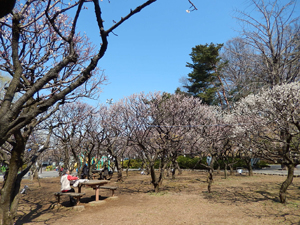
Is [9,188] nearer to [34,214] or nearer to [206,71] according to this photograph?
[34,214]

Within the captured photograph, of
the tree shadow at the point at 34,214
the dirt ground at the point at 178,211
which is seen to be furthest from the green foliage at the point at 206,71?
the tree shadow at the point at 34,214

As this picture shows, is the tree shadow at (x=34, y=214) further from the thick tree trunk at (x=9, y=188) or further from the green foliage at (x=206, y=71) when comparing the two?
the green foliage at (x=206, y=71)

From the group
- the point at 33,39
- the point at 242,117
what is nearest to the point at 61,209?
the point at 33,39

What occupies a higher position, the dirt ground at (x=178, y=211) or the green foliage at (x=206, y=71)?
the green foliage at (x=206, y=71)

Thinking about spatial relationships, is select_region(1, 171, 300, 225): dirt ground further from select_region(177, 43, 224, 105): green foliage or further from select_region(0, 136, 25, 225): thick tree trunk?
select_region(177, 43, 224, 105): green foliage

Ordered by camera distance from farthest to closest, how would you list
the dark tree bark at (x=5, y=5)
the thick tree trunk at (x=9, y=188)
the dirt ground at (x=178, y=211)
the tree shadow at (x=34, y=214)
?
the tree shadow at (x=34, y=214), the dirt ground at (x=178, y=211), the thick tree trunk at (x=9, y=188), the dark tree bark at (x=5, y=5)

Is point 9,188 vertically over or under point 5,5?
under

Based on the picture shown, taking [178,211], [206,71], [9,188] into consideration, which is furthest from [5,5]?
[206,71]

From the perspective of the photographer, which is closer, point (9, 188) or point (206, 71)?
point (9, 188)

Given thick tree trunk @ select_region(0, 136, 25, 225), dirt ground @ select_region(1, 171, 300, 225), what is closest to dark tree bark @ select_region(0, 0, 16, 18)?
thick tree trunk @ select_region(0, 136, 25, 225)

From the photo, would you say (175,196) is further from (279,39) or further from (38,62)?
(279,39)

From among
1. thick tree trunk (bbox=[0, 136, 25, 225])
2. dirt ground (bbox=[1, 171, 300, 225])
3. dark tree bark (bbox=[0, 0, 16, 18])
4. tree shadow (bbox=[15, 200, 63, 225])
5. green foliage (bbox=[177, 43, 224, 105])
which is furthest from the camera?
green foliage (bbox=[177, 43, 224, 105])

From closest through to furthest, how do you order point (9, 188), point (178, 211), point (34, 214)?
1. point (9, 188)
2. point (178, 211)
3. point (34, 214)

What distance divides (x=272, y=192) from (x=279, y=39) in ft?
35.4
